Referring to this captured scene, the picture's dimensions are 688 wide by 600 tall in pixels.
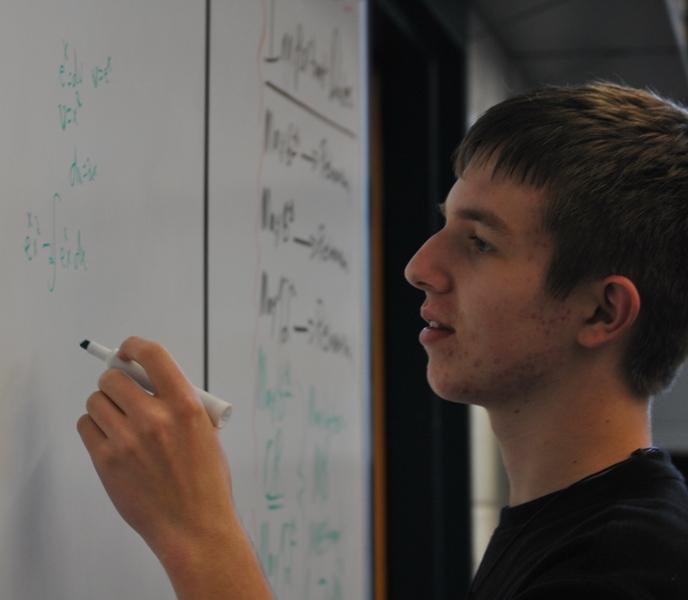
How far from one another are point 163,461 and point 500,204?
1.42ft

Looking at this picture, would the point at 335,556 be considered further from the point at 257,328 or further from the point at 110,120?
the point at 110,120

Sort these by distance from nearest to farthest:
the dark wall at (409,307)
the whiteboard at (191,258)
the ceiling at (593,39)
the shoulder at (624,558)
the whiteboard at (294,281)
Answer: the shoulder at (624,558)
the whiteboard at (191,258)
the whiteboard at (294,281)
the dark wall at (409,307)
the ceiling at (593,39)

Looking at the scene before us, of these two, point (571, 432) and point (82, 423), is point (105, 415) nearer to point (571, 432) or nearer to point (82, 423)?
point (82, 423)

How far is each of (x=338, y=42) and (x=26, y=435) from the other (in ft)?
3.32

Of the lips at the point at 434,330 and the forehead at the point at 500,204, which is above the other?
the forehead at the point at 500,204

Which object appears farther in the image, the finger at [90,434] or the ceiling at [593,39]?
the ceiling at [593,39]

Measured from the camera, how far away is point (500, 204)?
1144 millimetres

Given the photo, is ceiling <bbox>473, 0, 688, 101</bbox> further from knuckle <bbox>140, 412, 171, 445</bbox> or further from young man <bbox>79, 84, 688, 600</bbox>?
knuckle <bbox>140, 412, 171, 445</bbox>

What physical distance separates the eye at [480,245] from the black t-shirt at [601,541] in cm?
24

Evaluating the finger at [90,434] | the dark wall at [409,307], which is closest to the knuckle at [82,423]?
the finger at [90,434]

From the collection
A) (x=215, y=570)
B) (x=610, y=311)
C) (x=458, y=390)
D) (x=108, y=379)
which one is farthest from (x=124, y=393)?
(x=610, y=311)

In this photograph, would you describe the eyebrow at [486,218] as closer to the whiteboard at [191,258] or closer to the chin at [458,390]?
the chin at [458,390]

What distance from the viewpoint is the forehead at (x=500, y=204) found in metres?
1.13

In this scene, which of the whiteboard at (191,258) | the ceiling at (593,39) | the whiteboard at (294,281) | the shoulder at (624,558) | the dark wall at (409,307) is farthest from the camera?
the ceiling at (593,39)
